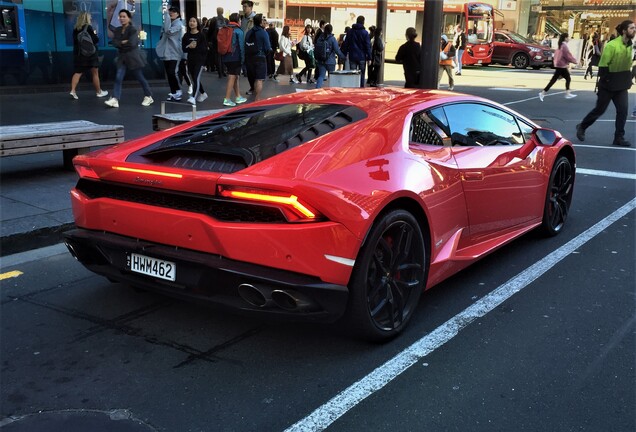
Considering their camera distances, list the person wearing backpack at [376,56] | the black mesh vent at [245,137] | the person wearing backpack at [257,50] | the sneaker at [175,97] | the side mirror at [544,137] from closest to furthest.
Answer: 1. the black mesh vent at [245,137]
2. the side mirror at [544,137]
3. the person wearing backpack at [257,50]
4. the sneaker at [175,97]
5. the person wearing backpack at [376,56]

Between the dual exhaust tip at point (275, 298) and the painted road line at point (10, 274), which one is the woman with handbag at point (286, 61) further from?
the dual exhaust tip at point (275, 298)

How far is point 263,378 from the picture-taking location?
11.0 ft

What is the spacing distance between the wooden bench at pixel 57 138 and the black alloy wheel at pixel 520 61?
99.0 feet

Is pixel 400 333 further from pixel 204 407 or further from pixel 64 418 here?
pixel 64 418

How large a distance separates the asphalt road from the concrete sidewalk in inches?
20.7

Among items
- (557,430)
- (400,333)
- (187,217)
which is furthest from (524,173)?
(187,217)

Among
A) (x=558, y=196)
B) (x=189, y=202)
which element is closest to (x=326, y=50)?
(x=558, y=196)

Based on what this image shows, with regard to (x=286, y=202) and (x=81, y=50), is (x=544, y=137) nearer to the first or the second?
(x=286, y=202)

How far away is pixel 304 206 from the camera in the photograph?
10.6ft


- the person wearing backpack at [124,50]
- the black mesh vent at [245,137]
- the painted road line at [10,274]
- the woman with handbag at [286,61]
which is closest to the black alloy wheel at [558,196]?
the black mesh vent at [245,137]

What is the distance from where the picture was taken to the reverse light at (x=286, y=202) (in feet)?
10.6

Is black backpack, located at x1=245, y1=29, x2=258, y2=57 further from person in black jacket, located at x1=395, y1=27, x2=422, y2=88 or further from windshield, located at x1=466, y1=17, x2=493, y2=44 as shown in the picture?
windshield, located at x1=466, y1=17, x2=493, y2=44

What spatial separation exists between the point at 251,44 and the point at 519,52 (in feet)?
80.8

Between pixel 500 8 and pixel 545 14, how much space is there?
18.1 feet
